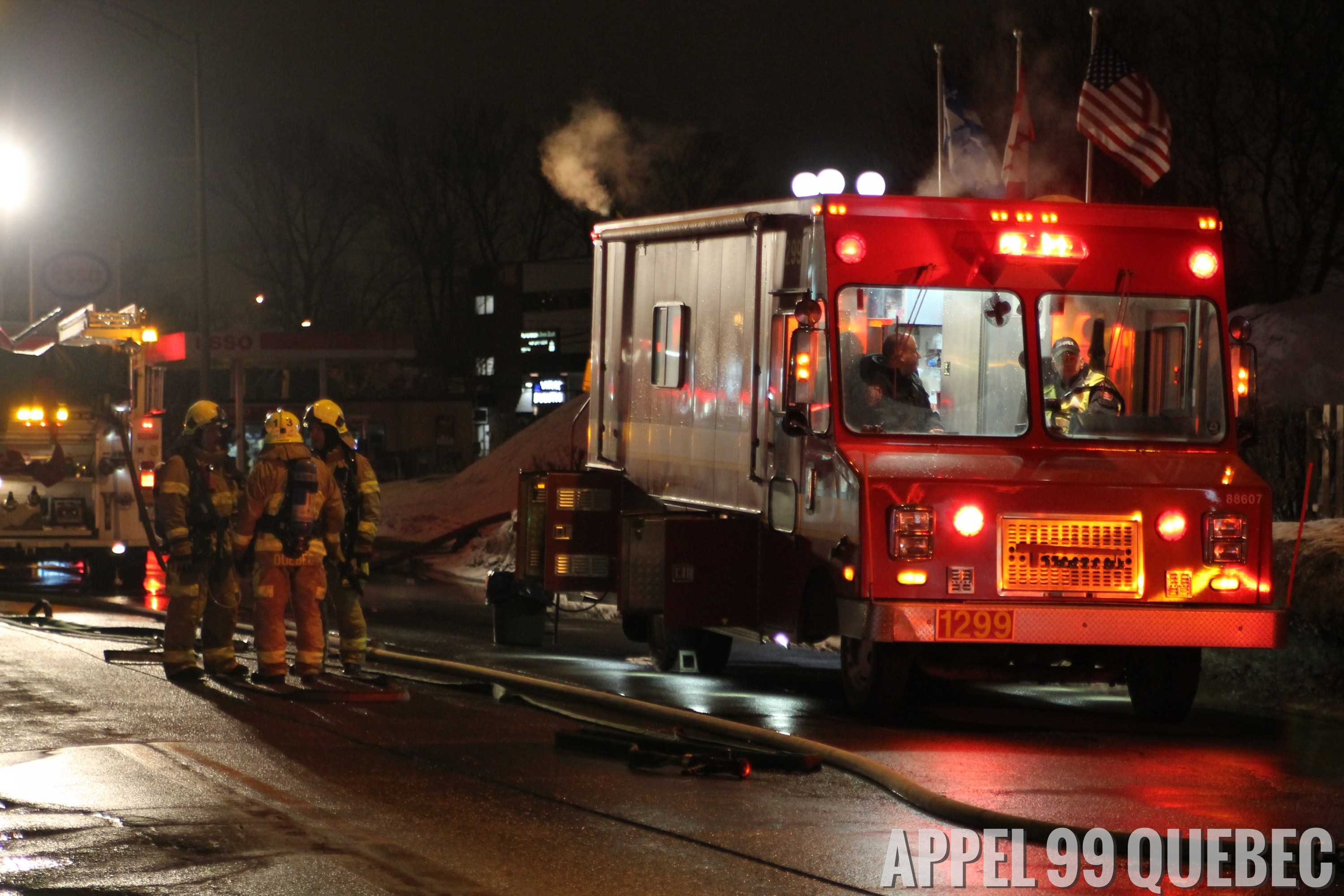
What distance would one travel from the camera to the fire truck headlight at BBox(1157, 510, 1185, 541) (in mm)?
10469

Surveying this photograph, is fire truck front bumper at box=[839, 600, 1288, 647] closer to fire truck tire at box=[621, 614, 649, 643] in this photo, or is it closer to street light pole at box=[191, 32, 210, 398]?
fire truck tire at box=[621, 614, 649, 643]

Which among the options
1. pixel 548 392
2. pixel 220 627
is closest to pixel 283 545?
pixel 220 627

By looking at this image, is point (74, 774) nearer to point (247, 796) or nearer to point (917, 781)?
point (247, 796)

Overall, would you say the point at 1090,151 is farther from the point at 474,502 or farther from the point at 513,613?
the point at 474,502

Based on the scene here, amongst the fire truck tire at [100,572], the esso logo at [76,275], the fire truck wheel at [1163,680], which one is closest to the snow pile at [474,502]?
the fire truck tire at [100,572]

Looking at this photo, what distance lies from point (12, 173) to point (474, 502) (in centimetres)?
1091

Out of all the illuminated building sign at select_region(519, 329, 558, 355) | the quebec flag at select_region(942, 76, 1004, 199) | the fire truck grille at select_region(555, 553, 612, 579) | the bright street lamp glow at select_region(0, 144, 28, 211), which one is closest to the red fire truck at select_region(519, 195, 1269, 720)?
the fire truck grille at select_region(555, 553, 612, 579)

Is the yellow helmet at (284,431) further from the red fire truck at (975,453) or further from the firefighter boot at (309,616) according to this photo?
the red fire truck at (975,453)

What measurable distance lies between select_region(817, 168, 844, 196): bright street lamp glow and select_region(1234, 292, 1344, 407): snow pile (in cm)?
1168

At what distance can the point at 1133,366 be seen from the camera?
11133mm

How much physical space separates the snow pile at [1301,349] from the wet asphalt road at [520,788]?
1262 centimetres

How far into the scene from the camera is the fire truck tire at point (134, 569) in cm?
2128

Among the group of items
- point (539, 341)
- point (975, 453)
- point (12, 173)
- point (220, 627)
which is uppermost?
point (539, 341)

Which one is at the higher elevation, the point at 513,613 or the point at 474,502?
the point at 474,502
